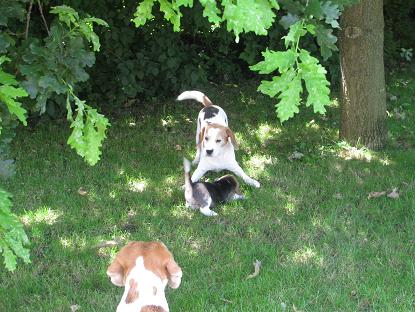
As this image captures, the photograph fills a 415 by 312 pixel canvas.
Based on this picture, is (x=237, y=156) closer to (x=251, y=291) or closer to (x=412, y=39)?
(x=251, y=291)

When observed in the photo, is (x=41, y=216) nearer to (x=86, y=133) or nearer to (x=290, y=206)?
(x=290, y=206)

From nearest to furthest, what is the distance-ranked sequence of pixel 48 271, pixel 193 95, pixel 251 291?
pixel 251 291
pixel 48 271
pixel 193 95

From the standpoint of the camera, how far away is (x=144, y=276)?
2.53m

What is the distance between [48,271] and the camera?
4293mm

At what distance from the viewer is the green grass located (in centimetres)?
394

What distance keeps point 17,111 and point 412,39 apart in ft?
34.5

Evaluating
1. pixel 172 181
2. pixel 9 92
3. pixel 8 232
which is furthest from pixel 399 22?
pixel 8 232

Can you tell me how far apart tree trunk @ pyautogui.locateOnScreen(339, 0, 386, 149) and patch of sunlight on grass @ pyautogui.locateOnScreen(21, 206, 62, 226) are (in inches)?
136

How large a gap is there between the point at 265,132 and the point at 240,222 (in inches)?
105

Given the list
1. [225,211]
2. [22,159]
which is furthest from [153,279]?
[22,159]

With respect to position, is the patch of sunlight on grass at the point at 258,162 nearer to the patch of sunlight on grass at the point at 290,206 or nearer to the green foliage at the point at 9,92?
the patch of sunlight on grass at the point at 290,206

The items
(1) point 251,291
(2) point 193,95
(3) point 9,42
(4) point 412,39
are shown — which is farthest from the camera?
(4) point 412,39

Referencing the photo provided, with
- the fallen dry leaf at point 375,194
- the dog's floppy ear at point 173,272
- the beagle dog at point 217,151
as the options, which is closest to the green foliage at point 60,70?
the dog's floppy ear at point 173,272

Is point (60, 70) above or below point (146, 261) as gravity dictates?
above
